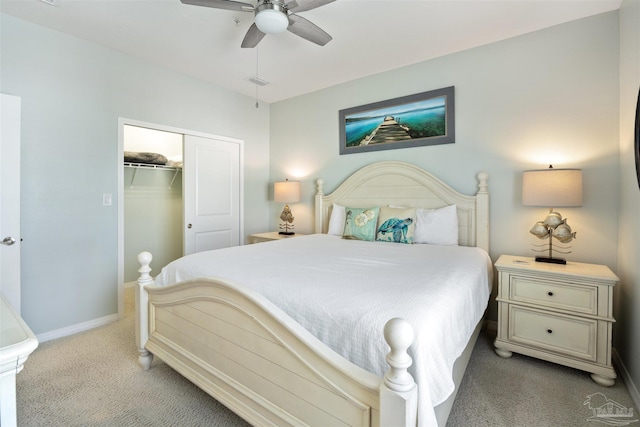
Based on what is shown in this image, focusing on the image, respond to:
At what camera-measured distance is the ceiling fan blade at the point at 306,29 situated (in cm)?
201

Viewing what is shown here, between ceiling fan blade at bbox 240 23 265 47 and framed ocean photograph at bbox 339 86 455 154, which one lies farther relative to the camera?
framed ocean photograph at bbox 339 86 455 154

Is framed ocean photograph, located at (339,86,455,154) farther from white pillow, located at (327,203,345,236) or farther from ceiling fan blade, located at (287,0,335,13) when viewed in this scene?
ceiling fan blade, located at (287,0,335,13)

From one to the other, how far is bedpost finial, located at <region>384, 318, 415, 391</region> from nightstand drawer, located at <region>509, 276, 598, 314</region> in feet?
5.58

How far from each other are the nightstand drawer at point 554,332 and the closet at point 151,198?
13.4 ft

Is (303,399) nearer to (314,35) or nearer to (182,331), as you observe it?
(182,331)

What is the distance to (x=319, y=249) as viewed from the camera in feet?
8.10

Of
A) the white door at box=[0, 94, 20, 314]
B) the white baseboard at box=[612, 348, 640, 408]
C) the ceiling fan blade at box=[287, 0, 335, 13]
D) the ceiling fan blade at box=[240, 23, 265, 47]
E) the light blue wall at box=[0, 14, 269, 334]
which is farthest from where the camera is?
the light blue wall at box=[0, 14, 269, 334]

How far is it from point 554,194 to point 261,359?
90.2 inches

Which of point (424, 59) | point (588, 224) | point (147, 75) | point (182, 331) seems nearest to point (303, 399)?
point (182, 331)

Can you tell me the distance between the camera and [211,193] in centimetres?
383

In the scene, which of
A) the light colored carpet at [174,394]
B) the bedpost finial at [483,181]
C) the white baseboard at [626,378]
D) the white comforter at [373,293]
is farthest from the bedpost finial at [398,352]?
the bedpost finial at [483,181]

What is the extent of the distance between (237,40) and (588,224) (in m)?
3.34

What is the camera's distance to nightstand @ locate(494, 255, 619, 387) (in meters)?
1.89

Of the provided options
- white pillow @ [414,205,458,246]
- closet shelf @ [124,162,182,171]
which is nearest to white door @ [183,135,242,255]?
closet shelf @ [124,162,182,171]
